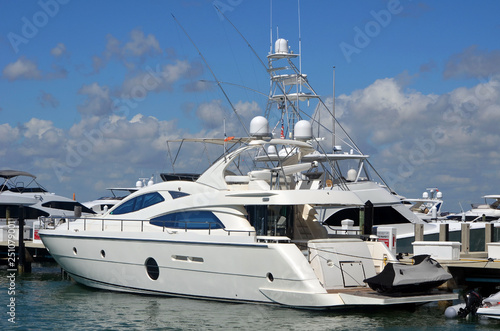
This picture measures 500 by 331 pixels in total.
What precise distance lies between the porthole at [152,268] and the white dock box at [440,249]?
6612 millimetres

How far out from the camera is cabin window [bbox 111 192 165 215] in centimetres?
1722

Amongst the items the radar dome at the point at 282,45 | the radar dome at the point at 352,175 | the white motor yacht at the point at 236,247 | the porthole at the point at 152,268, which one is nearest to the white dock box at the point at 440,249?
the white motor yacht at the point at 236,247

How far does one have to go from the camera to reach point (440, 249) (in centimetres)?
1752

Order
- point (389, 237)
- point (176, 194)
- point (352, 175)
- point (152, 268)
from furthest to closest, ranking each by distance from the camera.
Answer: point (352, 175), point (389, 237), point (176, 194), point (152, 268)

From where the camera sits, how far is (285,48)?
24219 mm

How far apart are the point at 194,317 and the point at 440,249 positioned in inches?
273

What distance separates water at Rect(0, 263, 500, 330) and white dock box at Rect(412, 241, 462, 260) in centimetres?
154

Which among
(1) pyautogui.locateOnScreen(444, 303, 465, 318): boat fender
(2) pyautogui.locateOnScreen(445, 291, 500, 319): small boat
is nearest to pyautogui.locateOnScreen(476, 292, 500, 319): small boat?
(2) pyautogui.locateOnScreen(445, 291, 500, 319): small boat

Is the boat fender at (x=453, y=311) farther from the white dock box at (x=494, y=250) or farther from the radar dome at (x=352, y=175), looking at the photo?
the radar dome at (x=352, y=175)

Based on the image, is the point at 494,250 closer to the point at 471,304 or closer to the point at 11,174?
the point at 471,304

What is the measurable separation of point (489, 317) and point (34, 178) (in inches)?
965

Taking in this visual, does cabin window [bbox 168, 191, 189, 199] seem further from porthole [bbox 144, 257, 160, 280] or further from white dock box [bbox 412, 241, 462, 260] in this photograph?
white dock box [bbox 412, 241, 462, 260]

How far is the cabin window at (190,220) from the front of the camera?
15.8 meters

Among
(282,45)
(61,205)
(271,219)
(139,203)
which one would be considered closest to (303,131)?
(271,219)
